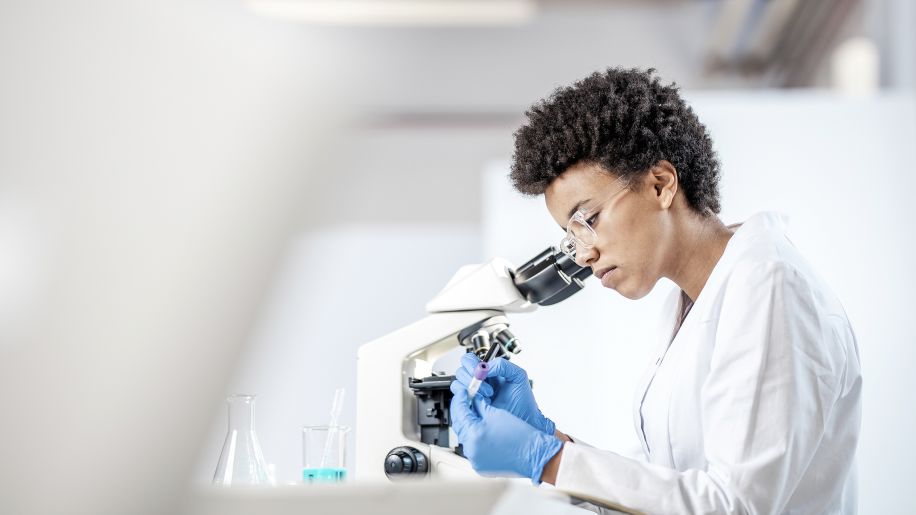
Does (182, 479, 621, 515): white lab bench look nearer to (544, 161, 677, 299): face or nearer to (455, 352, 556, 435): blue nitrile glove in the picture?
(455, 352, 556, 435): blue nitrile glove

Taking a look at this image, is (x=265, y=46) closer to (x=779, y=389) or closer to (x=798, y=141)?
(x=779, y=389)

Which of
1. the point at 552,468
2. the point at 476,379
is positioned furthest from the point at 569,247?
the point at 552,468

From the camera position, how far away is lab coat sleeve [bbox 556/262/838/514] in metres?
1.18

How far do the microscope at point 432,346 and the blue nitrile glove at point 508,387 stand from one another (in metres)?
0.05

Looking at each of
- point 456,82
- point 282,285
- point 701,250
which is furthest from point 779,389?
point 456,82

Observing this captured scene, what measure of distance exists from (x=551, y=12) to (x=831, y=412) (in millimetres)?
3424

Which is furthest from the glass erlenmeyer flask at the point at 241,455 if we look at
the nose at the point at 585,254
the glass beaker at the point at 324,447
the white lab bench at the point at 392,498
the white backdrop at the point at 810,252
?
the white backdrop at the point at 810,252

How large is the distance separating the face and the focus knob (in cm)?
46

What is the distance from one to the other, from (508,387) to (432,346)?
190mm

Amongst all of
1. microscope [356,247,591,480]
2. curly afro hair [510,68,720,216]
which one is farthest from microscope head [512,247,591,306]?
curly afro hair [510,68,720,216]

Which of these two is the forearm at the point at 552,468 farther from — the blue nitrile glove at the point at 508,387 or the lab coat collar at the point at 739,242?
the lab coat collar at the point at 739,242

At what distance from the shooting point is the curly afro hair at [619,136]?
4.81ft

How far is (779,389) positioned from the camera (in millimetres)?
1192

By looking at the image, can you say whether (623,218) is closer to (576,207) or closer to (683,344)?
(576,207)
